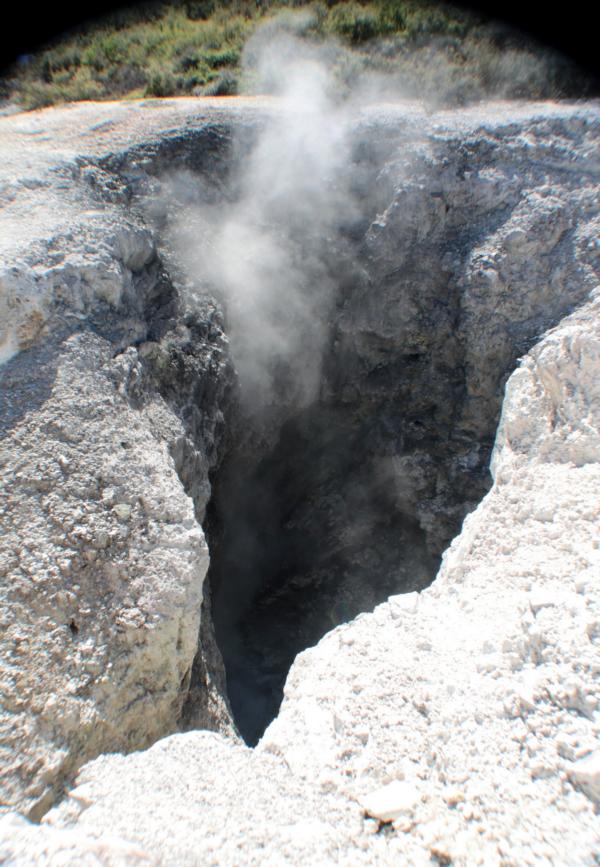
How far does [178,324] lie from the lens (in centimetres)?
446

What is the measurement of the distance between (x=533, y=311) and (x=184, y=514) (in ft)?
11.9

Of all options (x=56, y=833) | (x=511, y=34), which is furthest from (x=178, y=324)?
(x=511, y=34)

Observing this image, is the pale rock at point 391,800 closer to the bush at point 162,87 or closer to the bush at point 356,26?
the bush at point 162,87

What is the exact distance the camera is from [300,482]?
22.4ft

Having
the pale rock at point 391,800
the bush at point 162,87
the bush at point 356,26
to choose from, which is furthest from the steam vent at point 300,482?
the bush at point 356,26

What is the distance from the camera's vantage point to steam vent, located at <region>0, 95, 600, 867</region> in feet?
6.59

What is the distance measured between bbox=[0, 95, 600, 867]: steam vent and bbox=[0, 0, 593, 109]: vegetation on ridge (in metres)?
0.78

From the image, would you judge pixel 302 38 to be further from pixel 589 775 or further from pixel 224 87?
pixel 589 775

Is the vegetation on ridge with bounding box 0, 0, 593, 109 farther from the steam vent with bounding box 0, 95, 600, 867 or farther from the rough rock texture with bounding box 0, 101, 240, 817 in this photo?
the rough rock texture with bounding box 0, 101, 240, 817

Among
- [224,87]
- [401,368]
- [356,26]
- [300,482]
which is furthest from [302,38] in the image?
[300,482]

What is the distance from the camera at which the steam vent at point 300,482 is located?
201 cm

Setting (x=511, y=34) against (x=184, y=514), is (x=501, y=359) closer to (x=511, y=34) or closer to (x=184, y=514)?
(x=184, y=514)

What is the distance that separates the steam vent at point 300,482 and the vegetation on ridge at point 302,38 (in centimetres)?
78

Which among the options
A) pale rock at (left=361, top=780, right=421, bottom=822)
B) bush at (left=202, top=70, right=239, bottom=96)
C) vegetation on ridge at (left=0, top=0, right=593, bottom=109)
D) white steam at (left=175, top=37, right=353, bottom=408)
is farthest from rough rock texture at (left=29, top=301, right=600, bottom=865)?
bush at (left=202, top=70, right=239, bottom=96)
